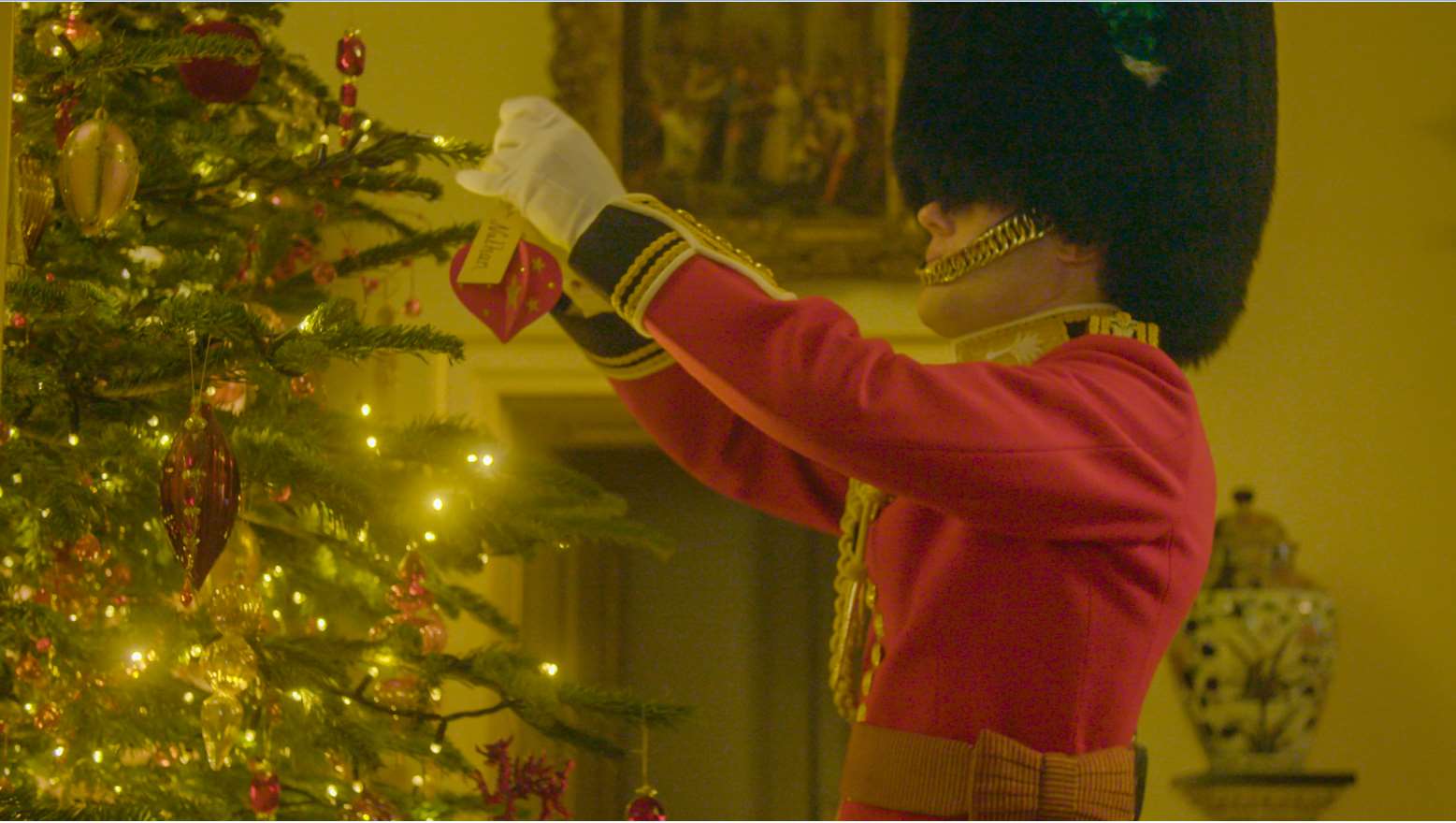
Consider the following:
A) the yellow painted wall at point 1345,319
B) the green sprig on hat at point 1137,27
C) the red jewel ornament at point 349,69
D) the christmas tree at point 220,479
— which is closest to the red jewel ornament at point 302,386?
the christmas tree at point 220,479

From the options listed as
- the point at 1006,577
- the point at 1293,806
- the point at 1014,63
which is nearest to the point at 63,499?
the point at 1006,577

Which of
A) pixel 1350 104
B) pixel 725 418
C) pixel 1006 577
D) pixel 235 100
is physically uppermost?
pixel 1350 104

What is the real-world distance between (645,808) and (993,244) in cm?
59

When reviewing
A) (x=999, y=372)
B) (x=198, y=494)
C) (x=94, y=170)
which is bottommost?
(x=198, y=494)

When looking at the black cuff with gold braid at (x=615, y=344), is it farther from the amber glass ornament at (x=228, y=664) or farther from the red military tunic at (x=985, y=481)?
the amber glass ornament at (x=228, y=664)

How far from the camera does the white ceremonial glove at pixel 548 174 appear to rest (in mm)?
1107

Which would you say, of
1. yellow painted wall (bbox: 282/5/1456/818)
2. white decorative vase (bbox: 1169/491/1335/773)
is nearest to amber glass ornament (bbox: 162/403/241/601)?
yellow painted wall (bbox: 282/5/1456/818)

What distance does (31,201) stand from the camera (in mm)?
1072

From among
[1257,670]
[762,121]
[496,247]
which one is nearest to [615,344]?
[496,247]

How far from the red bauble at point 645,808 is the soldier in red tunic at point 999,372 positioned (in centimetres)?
27

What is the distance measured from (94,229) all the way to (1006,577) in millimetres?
640

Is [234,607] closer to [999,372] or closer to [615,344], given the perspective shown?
[615,344]

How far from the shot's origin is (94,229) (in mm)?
1056

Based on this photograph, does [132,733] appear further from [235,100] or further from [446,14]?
[446,14]
